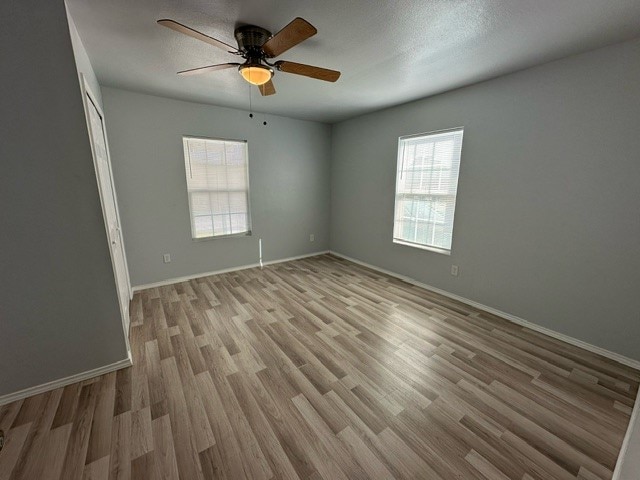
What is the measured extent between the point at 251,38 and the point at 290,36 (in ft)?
1.56

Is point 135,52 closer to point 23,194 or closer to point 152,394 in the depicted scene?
point 23,194

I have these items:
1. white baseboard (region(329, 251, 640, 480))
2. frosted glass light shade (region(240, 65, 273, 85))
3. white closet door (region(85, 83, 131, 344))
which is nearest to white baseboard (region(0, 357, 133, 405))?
white closet door (region(85, 83, 131, 344))

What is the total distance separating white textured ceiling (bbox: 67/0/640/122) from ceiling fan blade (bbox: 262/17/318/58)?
188mm

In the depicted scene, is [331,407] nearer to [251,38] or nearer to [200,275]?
[251,38]

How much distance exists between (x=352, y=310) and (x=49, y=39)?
3.15 meters

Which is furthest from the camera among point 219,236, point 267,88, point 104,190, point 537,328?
point 219,236

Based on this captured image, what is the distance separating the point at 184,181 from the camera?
3514 mm

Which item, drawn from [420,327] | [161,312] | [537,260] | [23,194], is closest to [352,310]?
[420,327]

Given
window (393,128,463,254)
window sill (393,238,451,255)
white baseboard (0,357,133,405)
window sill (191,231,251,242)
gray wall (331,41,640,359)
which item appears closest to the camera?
white baseboard (0,357,133,405)

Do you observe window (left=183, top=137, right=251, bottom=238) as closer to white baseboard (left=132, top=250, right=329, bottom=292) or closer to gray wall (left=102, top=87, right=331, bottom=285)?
gray wall (left=102, top=87, right=331, bottom=285)

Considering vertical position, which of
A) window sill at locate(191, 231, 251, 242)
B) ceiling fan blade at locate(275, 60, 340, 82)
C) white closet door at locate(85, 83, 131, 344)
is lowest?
window sill at locate(191, 231, 251, 242)

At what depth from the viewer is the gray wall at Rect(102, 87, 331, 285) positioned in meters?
3.13

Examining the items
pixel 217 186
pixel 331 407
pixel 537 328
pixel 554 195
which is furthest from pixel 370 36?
pixel 537 328

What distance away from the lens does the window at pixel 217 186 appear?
11.8ft
